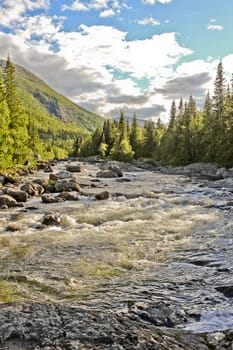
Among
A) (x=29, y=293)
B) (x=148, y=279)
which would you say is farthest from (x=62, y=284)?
(x=148, y=279)

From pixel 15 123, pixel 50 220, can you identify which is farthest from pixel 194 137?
pixel 50 220

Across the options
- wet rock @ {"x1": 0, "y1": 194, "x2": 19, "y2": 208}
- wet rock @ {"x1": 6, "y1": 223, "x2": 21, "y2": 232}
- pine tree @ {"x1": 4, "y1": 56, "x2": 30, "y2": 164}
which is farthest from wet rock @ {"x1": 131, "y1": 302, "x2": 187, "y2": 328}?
pine tree @ {"x1": 4, "y1": 56, "x2": 30, "y2": 164}

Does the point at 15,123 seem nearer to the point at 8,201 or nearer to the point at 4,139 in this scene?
the point at 4,139

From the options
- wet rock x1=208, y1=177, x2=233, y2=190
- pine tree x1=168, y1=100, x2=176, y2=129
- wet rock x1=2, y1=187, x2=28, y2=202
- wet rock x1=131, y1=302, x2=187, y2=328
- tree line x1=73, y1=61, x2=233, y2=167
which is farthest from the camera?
pine tree x1=168, y1=100, x2=176, y2=129

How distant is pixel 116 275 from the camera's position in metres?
11.4

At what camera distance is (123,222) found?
64.2ft

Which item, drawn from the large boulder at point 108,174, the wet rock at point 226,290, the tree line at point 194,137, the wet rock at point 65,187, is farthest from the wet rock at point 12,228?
the tree line at point 194,137

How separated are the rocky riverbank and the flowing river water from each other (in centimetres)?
3

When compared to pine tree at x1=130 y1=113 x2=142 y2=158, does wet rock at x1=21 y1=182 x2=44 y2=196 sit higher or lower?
lower

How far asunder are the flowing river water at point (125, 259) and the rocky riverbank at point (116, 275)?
3cm

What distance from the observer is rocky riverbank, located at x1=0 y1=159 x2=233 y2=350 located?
5281 mm

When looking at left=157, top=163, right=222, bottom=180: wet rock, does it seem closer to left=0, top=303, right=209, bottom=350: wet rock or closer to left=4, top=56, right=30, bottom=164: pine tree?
left=4, top=56, right=30, bottom=164: pine tree

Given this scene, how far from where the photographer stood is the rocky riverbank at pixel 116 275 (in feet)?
17.3

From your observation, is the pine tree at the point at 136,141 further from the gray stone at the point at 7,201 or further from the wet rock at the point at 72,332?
the wet rock at the point at 72,332
